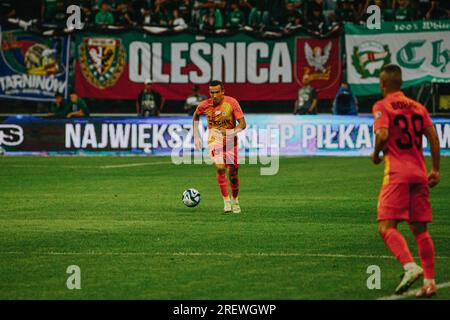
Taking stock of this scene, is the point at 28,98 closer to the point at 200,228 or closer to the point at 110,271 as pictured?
the point at 200,228

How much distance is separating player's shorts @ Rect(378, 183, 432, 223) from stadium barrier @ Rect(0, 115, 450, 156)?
19.3 meters

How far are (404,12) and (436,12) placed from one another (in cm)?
98

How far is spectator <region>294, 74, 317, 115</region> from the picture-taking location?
31.0m

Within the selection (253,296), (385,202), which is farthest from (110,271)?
(385,202)

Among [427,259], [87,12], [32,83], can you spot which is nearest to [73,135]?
[32,83]

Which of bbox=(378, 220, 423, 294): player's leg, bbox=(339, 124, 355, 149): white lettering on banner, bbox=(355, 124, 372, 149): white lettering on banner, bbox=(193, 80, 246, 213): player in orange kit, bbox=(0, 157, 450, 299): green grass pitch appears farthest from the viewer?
bbox=(339, 124, 355, 149): white lettering on banner

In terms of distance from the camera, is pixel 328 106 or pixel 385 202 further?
pixel 328 106

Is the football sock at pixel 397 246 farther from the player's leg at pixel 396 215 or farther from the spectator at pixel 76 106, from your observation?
the spectator at pixel 76 106

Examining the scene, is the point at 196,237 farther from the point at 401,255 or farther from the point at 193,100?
the point at 193,100

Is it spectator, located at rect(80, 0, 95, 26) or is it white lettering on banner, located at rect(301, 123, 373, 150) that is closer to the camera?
white lettering on banner, located at rect(301, 123, 373, 150)

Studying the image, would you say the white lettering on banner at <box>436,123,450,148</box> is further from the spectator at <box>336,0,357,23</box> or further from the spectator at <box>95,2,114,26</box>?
the spectator at <box>95,2,114,26</box>

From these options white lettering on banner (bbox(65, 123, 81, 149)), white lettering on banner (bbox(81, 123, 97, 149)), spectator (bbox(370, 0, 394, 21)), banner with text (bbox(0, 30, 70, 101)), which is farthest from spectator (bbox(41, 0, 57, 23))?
spectator (bbox(370, 0, 394, 21))

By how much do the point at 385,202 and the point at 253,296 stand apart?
1.49 m
